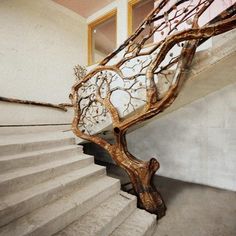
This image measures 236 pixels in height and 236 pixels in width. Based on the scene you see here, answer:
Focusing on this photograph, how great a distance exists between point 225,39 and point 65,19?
4.57m

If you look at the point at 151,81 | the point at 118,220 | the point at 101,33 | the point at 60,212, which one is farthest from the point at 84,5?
the point at 118,220

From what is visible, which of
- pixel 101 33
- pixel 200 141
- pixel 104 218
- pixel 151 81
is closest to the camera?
pixel 104 218

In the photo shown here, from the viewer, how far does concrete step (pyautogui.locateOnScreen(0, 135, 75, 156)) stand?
2367 millimetres

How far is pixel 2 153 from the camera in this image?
2320 millimetres

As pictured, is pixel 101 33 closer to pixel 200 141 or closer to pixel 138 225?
pixel 200 141

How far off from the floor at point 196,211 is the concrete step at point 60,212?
0.86 m

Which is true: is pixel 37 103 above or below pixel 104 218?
above

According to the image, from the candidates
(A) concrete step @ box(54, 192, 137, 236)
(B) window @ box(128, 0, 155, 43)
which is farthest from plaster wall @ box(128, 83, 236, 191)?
(B) window @ box(128, 0, 155, 43)

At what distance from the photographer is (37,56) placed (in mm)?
4402

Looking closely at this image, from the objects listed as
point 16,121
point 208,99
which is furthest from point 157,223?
point 16,121

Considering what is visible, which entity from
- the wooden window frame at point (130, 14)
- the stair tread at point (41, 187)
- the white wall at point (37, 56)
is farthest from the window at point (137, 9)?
the stair tread at point (41, 187)

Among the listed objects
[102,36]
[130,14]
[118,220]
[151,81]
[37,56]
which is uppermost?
[102,36]

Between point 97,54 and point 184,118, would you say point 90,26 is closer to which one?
point 97,54

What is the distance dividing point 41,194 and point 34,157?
628 mm
